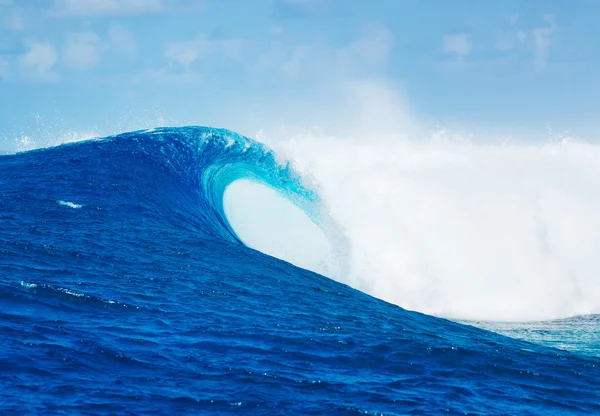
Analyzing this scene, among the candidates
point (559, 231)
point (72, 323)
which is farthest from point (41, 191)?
point (559, 231)

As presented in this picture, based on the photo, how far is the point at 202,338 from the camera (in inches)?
576

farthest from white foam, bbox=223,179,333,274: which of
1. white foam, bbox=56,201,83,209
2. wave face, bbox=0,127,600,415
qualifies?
white foam, bbox=56,201,83,209

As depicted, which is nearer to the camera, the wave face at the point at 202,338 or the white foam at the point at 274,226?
the wave face at the point at 202,338

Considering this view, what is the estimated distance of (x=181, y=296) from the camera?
17.5 metres

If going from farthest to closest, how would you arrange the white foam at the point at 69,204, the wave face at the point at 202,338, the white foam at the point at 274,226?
the white foam at the point at 274,226, the white foam at the point at 69,204, the wave face at the point at 202,338

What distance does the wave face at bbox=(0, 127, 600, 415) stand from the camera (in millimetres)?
11898

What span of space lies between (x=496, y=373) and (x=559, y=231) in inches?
684

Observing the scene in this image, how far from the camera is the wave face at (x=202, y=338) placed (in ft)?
39.0

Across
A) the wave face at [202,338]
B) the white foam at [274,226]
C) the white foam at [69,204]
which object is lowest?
the wave face at [202,338]

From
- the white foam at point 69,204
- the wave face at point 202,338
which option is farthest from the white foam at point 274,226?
the white foam at point 69,204

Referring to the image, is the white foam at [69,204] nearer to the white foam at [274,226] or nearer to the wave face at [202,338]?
the wave face at [202,338]

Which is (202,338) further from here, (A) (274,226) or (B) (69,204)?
(A) (274,226)

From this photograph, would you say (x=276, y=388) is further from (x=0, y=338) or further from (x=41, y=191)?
(x=41, y=191)

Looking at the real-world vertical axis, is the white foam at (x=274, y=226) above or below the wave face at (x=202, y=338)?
above
